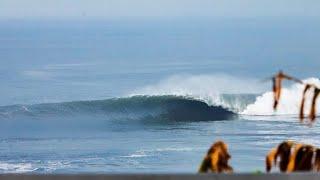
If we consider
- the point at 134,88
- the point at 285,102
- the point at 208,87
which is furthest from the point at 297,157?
the point at 134,88

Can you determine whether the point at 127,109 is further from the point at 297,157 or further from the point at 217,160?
the point at 297,157

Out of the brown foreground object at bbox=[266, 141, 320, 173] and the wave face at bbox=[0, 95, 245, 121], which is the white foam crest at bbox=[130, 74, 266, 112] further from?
the brown foreground object at bbox=[266, 141, 320, 173]

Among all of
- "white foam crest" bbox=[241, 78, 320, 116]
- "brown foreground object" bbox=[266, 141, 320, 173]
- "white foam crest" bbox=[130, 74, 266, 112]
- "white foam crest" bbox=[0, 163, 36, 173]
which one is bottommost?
"brown foreground object" bbox=[266, 141, 320, 173]

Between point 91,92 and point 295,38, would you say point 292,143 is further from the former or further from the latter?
point 91,92

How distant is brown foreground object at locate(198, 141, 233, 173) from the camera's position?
231cm

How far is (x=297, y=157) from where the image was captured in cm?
229

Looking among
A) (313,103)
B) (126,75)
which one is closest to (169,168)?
(126,75)

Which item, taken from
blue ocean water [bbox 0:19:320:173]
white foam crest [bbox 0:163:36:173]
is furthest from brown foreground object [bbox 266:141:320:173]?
white foam crest [bbox 0:163:36:173]

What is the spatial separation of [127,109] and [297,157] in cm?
51

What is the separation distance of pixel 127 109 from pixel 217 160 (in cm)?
30

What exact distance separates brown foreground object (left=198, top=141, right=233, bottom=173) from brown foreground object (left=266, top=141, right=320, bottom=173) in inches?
4.9

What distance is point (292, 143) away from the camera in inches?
91.0

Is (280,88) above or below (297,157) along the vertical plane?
above

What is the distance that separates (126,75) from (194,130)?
26cm
